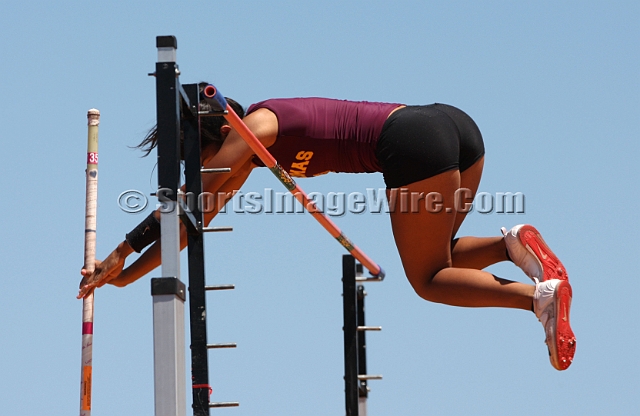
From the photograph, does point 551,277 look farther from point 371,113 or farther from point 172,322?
point 172,322

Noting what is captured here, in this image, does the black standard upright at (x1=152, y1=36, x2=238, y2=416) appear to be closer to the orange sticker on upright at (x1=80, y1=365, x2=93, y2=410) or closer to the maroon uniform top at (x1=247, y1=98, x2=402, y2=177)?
the maroon uniform top at (x1=247, y1=98, x2=402, y2=177)

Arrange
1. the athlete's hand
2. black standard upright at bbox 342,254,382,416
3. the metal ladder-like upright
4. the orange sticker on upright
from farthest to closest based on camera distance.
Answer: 1. the orange sticker on upright
2. black standard upright at bbox 342,254,382,416
3. the athlete's hand
4. the metal ladder-like upright

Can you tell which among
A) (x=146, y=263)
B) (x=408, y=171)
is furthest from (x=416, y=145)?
(x=146, y=263)

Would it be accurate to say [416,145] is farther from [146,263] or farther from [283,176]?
[146,263]

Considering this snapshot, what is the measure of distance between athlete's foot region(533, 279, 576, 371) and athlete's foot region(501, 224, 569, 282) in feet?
0.40

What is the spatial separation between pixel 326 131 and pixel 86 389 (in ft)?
7.28

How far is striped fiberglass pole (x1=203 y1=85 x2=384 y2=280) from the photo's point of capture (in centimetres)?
336

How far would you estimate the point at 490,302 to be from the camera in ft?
12.4

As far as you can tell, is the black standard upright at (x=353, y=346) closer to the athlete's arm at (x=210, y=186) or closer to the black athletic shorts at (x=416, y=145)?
the black athletic shorts at (x=416, y=145)

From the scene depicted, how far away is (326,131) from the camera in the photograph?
3.79 metres

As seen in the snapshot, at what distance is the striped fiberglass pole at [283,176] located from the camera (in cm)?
336

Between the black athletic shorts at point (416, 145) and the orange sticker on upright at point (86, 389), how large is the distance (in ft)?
7.19

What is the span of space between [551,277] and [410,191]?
2.26 feet

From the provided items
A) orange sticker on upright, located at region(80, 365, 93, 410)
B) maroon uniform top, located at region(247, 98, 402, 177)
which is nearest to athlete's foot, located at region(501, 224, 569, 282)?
maroon uniform top, located at region(247, 98, 402, 177)
